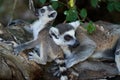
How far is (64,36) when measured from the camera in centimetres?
531

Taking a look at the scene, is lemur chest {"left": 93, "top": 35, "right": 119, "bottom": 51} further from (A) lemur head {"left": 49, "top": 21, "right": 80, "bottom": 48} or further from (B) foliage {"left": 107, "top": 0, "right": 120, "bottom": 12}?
(B) foliage {"left": 107, "top": 0, "right": 120, "bottom": 12}

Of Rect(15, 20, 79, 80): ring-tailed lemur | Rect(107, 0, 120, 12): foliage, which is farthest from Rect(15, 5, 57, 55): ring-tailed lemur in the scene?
Rect(107, 0, 120, 12): foliage

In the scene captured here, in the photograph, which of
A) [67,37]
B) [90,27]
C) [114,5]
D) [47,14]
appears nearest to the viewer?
[67,37]

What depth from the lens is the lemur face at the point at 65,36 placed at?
5293mm

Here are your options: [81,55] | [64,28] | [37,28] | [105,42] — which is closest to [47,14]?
[37,28]

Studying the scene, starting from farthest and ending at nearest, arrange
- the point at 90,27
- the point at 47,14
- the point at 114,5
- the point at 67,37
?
the point at 114,5 < the point at 47,14 < the point at 90,27 < the point at 67,37

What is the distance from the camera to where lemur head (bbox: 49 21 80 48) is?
529 cm

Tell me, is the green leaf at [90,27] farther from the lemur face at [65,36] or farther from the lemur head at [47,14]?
the lemur head at [47,14]

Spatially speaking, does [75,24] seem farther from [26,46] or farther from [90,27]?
[26,46]

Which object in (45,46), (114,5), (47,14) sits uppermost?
(47,14)

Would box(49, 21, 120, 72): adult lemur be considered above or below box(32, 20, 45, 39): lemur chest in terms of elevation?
below

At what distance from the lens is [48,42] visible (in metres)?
5.48

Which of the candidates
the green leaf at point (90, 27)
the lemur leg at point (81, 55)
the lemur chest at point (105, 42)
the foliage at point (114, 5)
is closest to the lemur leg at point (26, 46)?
the lemur leg at point (81, 55)

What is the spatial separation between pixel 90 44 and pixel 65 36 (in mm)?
433
